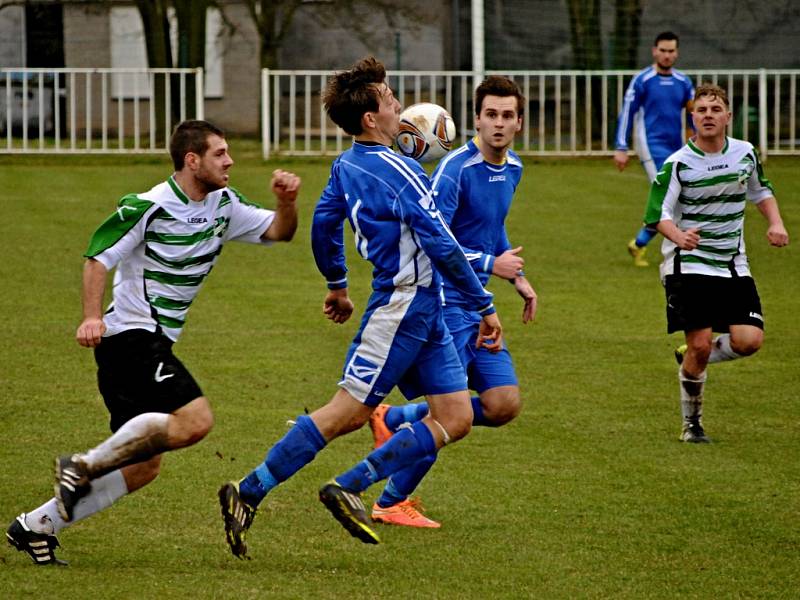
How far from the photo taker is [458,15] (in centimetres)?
3425

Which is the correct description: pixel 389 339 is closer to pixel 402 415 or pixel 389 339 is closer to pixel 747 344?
pixel 402 415

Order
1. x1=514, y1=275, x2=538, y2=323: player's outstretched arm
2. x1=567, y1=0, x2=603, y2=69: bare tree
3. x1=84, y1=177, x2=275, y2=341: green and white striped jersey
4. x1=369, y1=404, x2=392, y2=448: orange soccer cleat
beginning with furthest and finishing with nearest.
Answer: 1. x1=567, y1=0, x2=603, y2=69: bare tree
2. x1=369, y1=404, x2=392, y2=448: orange soccer cleat
3. x1=514, y1=275, x2=538, y2=323: player's outstretched arm
4. x1=84, y1=177, x2=275, y2=341: green and white striped jersey

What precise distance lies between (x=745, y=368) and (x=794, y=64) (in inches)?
741

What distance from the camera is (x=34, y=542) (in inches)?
215

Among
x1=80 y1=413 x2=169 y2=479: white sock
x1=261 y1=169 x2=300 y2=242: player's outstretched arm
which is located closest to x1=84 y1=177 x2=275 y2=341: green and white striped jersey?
x1=261 y1=169 x2=300 y2=242: player's outstretched arm

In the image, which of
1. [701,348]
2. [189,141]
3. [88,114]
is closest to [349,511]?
[189,141]

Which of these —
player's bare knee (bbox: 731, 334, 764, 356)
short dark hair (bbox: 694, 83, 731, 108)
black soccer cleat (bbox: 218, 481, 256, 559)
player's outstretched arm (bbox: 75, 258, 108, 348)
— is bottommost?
black soccer cleat (bbox: 218, 481, 256, 559)

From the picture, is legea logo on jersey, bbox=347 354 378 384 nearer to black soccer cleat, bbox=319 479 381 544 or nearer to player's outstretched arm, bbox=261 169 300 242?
black soccer cleat, bbox=319 479 381 544

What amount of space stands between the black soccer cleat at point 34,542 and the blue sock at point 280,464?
2.42 ft

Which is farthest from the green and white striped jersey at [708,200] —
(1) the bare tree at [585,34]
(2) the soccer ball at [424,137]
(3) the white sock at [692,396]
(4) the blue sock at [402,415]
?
(1) the bare tree at [585,34]

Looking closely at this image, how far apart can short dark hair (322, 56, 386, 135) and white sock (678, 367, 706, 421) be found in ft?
9.90

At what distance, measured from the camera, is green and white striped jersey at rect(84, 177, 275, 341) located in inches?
216

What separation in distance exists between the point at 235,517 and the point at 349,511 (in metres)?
0.42

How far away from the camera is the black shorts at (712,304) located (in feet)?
26.0
